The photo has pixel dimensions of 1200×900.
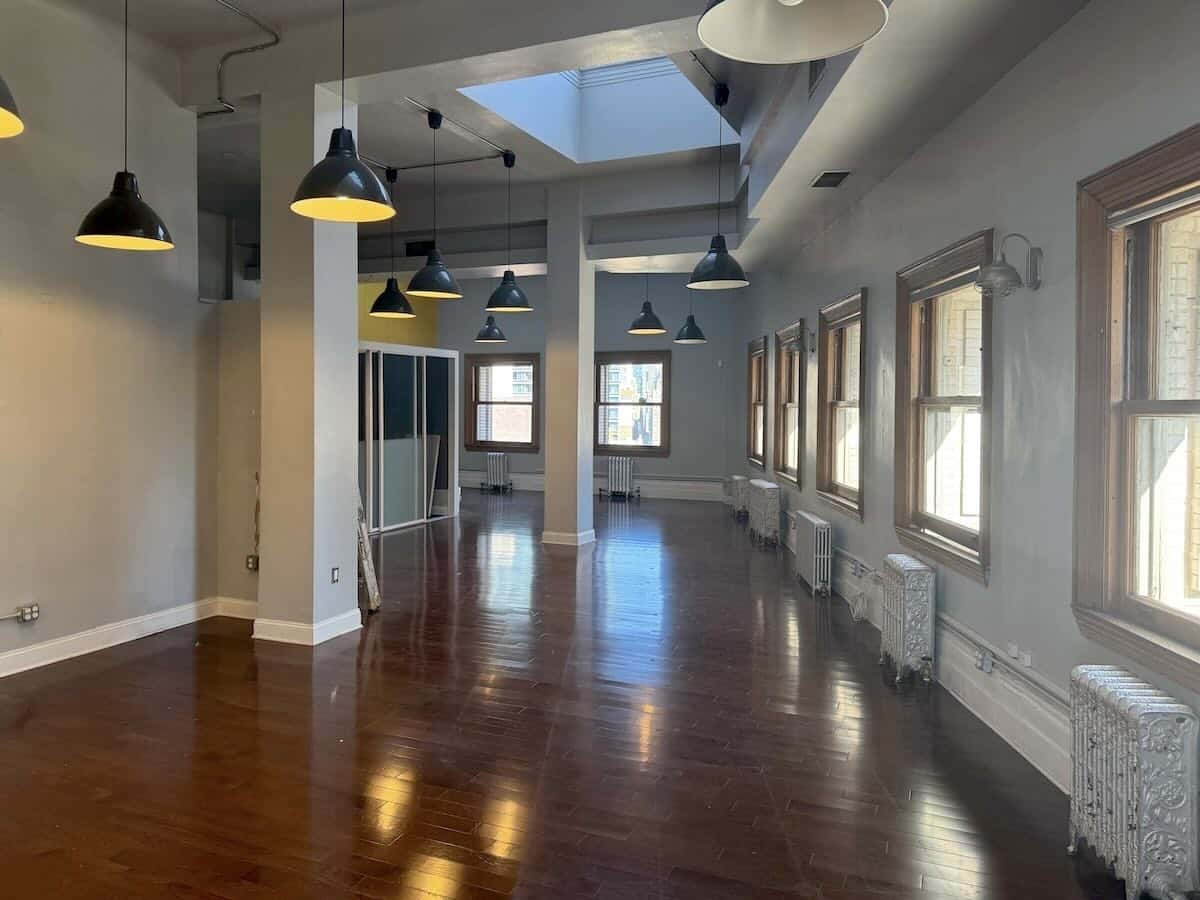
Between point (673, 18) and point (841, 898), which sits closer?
point (841, 898)

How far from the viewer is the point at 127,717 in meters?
4.04

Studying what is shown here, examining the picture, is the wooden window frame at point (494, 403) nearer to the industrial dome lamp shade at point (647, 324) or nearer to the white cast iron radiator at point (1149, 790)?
the industrial dome lamp shade at point (647, 324)

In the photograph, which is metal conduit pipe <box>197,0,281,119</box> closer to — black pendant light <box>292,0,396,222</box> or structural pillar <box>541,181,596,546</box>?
black pendant light <box>292,0,396,222</box>

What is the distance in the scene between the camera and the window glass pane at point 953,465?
4539 mm

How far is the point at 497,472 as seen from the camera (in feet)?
48.4

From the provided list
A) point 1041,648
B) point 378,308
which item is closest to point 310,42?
point 378,308

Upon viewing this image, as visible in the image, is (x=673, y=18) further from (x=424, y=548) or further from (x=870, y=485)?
(x=424, y=548)

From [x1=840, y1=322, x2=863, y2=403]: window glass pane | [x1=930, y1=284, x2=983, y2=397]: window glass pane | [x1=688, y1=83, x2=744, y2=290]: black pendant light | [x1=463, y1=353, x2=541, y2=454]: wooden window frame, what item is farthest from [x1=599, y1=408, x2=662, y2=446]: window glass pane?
[x1=930, y1=284, x2=983, y2=397]: window glass pane

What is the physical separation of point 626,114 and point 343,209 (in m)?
4.79

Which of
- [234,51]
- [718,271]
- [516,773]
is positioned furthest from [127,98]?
[516,773]

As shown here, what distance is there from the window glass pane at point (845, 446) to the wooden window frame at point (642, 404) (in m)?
6.49

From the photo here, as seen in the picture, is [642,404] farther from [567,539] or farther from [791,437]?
[567,539]

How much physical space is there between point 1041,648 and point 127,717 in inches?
167

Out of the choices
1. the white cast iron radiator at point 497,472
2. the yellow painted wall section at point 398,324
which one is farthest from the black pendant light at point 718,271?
the white cast iron radiator at point 497,472
